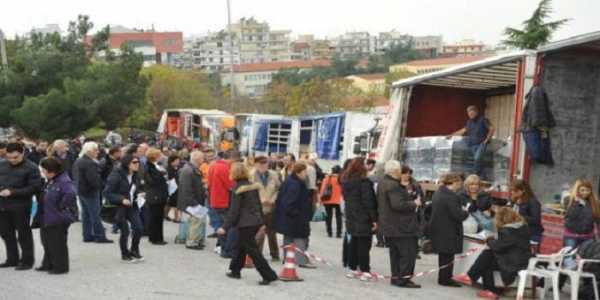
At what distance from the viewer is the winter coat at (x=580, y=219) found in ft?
39.1

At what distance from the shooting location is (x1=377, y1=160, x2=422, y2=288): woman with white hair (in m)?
12.0

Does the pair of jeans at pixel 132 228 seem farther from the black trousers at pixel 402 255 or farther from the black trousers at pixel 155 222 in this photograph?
the black trousers at pixel 402 255

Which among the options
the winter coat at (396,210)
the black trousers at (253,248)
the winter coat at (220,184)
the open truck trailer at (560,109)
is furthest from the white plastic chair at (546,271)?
the winter coat at (220,184)

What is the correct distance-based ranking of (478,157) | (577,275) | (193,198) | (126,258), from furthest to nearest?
(478,157) < (193,198) < (126,258) < (577,275)

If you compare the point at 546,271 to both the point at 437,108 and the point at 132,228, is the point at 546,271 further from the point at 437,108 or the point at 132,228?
the point at 437,108

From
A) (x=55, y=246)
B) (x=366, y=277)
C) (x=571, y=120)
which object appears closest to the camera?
(x=55, y=246)

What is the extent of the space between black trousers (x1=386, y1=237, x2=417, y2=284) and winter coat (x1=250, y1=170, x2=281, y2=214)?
90.0 inches

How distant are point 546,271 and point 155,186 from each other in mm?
7066

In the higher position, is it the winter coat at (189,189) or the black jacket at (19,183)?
the black jacket at (19,183)

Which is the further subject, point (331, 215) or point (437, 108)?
point (437, 108)

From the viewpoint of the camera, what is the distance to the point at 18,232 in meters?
12.8

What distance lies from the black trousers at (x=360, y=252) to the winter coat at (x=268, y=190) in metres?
1.47

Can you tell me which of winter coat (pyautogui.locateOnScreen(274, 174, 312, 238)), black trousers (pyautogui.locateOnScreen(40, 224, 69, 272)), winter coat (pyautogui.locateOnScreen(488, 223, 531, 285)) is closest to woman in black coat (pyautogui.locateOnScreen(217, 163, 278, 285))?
winter coat (pyautogui.locateOnScreen(274, 174, 312, 238))

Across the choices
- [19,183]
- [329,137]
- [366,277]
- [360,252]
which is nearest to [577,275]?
[366,277]
